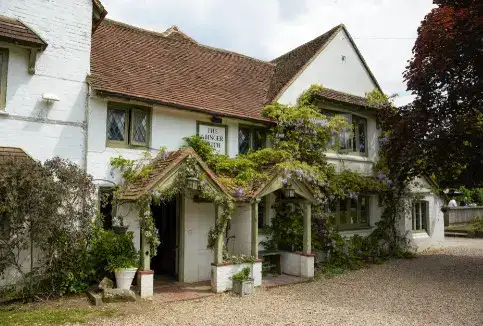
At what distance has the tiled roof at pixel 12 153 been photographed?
863cm

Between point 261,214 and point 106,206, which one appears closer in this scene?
point 106,206

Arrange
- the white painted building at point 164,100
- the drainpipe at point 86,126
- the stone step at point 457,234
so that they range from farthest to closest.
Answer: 1. the stone step at point 457,234
2. the drainpipe at point 86,126
3. the white painted building at point 164,100

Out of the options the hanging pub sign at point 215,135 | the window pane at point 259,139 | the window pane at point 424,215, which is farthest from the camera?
the window pane at point 424,215

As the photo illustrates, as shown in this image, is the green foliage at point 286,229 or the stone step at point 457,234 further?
the stone step at point 457,234

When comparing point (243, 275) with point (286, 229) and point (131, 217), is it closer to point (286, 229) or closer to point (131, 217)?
point (286, 229)

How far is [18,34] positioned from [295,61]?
33.9 feet

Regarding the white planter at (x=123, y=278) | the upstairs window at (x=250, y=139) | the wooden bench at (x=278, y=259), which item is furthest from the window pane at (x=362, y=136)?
the white planter at (x=123, y=278)

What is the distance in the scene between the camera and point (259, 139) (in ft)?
45.4

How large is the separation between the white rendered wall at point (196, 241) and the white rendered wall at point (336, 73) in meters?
5.23

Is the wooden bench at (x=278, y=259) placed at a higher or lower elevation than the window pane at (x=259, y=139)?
lower

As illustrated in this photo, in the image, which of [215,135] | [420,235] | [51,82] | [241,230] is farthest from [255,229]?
[420,235]

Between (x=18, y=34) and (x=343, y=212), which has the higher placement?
(x=18, y=34)

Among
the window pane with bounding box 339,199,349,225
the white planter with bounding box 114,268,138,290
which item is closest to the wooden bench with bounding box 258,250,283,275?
the window pane with bounding box 339,199,349,225

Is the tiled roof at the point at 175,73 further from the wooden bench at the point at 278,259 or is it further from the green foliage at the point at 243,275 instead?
the green foliage at the point at 243,275
